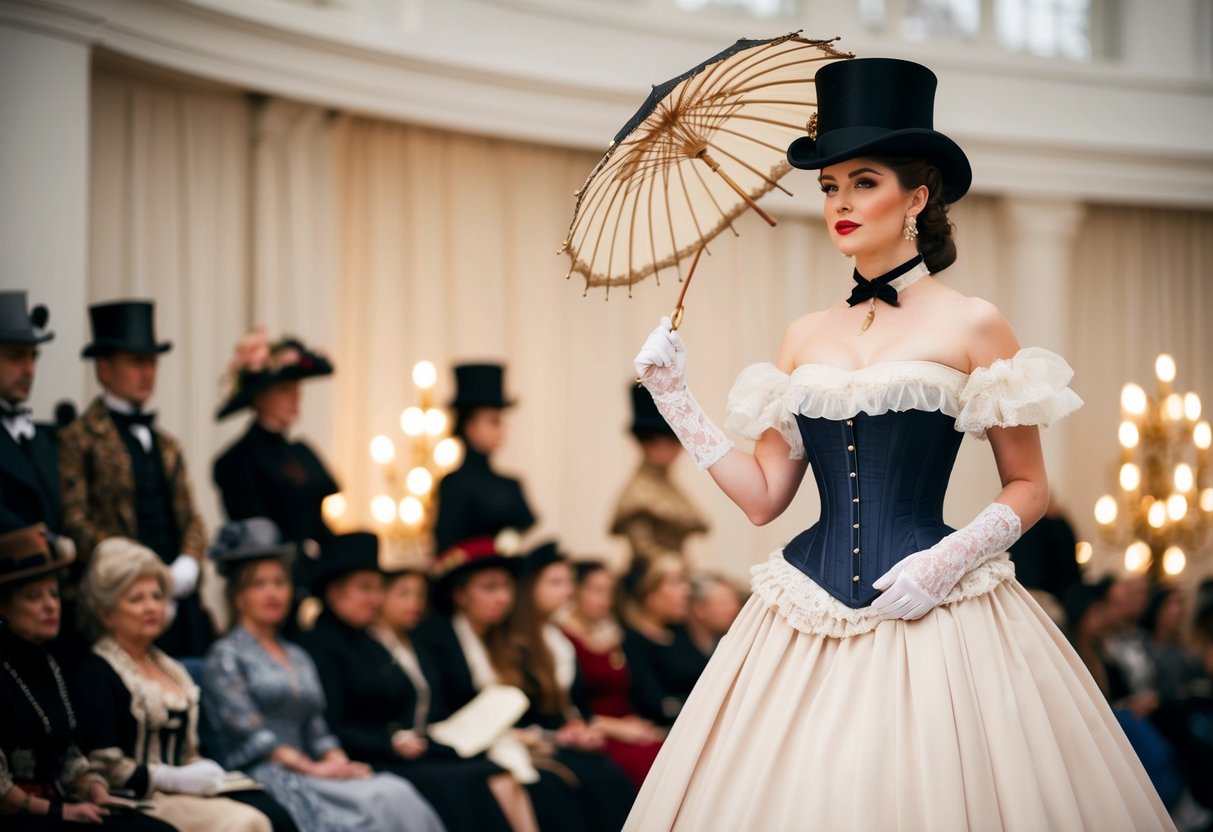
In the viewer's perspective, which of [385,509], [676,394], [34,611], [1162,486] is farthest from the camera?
[1162,486]

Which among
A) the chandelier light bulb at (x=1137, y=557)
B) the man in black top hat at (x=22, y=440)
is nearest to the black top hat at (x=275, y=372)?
the man in black top hat at (x=22, y=440)

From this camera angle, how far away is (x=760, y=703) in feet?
8.36

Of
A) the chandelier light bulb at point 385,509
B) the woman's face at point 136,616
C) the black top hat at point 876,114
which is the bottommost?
the woman's face at point 136,616

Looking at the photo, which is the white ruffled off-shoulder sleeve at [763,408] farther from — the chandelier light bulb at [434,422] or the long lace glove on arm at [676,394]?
the chandelier light bulb at [434,422]

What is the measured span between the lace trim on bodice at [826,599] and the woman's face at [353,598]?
2.59 meters

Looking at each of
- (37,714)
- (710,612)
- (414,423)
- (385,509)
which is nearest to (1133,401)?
(710,612)

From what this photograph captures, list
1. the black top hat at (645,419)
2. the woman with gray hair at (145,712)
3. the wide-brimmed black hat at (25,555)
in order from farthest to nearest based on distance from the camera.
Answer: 1. the black top hat at (645,419)
2. the woman with gray hair at (145,712)
3. the wide-brimmed black hat at (25,555)

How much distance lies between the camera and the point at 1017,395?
2545 mm

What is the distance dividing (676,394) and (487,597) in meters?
2.86

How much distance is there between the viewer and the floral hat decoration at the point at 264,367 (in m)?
5.44

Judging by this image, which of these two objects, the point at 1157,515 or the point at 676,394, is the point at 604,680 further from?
the point at 1157,515

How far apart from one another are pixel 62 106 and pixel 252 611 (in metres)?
2.11

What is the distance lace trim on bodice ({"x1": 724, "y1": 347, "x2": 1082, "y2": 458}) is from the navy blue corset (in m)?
0.03

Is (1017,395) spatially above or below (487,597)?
above
